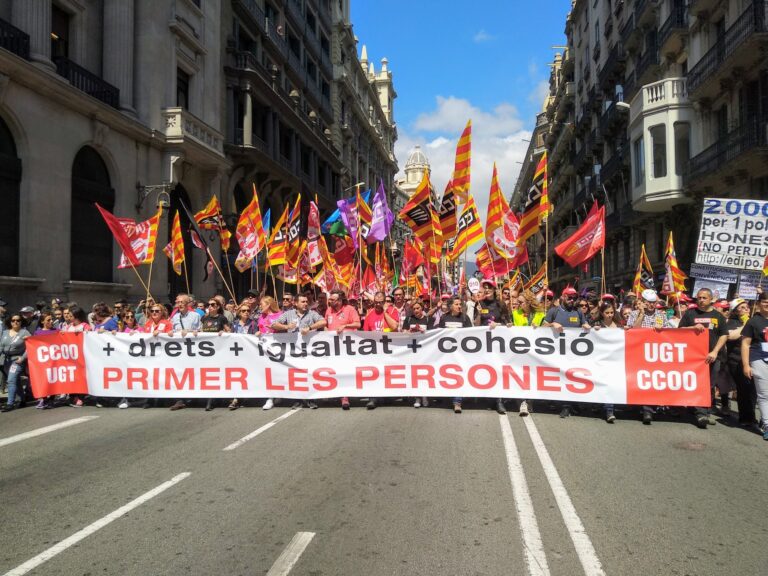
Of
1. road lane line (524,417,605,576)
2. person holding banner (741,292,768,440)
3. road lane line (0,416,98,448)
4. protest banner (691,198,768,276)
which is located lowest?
road lane line (0,416,98,448)

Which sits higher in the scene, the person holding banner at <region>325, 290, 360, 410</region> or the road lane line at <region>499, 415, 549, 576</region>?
the person holding banner at <region>325, 290, 360, 410</region>

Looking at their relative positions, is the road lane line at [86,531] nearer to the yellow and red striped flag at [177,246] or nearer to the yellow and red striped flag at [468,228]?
the yellow and red striped flag at [468,228]

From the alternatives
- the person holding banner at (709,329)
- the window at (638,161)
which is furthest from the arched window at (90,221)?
the window at (638,161)

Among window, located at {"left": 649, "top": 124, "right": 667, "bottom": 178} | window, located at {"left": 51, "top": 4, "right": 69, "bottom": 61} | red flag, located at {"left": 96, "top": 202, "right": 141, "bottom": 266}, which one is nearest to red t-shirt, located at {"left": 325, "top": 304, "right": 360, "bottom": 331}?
red flag, located at {"left": 96, "top": 202, "right": 141, "bottom": 266}

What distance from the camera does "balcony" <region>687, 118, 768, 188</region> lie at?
647 inches

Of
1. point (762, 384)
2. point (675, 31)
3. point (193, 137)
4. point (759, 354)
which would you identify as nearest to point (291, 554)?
point (762, 384)

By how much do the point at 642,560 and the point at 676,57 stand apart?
84.7 feet

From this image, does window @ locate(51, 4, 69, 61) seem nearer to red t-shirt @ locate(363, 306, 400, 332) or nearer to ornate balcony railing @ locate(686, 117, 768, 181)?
red t-shirt @ locate(363, 306, 400, 332)

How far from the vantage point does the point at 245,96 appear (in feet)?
83.2

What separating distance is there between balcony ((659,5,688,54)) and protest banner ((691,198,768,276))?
53.6 ft

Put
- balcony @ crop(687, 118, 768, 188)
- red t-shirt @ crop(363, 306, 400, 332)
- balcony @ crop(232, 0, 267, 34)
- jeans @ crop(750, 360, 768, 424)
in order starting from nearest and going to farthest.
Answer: jeans @ crop(750, 360, 768, 424), red t-shirt @ crop(363, 306, 400, 332), balcony @ crop(687, 118, 768, 188), balcony @ crop(232, 0, 267, 34)

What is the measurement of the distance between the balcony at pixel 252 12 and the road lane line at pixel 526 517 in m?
25.9

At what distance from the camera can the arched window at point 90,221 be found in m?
16.0

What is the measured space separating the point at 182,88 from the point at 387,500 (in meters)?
21.3
